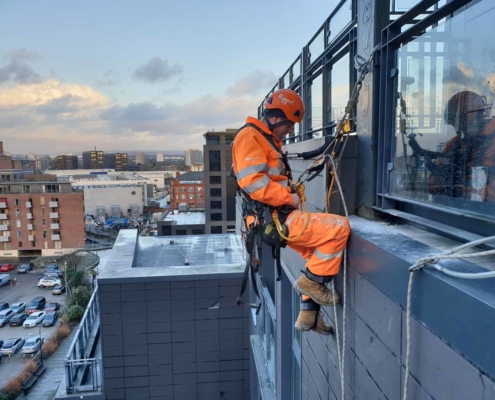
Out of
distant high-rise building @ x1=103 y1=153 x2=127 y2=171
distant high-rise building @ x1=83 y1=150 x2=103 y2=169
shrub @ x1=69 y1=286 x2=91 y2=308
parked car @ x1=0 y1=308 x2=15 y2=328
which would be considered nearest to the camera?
parked car @ x1=0 y1=308 x2=15 y2=328

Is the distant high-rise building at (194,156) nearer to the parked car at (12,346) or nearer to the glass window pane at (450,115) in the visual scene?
the parked car at (12,346)

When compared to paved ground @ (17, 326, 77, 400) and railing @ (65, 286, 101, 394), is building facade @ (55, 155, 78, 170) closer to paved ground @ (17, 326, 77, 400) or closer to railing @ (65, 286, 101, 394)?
paved ground @ (17, 326, 77, 400)

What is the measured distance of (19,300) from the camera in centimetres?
3331

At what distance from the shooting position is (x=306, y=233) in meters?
2.98

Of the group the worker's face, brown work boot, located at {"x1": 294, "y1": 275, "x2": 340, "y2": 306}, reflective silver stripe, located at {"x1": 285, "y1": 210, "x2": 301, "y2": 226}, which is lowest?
brown work boot, located at {"x1": 294, "y1": 275, "x2": 340, "y2": 306}

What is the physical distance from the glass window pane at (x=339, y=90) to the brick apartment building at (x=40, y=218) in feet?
159

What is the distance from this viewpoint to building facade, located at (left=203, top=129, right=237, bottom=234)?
46.4 m

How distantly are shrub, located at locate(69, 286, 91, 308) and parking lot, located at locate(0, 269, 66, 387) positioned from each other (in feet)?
7.79

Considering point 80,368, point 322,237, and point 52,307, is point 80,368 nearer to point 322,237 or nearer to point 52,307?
point 322,237

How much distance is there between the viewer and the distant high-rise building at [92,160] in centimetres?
17550

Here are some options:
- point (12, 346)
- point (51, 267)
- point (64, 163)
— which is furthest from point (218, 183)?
point (64, 163)

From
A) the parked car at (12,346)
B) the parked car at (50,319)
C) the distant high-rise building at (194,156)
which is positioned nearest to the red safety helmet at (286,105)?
the parked car at (12,346)

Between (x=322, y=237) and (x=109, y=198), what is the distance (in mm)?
74647

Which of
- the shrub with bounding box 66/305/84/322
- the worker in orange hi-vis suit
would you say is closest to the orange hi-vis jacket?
the worker in orange hi-vis suit
